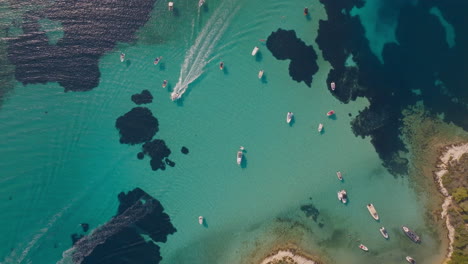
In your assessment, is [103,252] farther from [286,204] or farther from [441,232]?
[441,232]

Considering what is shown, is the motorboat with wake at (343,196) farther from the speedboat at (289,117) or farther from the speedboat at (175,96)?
the speedboat at (175,96)

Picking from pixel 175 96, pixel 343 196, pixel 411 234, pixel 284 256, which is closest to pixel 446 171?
pixel 411 234

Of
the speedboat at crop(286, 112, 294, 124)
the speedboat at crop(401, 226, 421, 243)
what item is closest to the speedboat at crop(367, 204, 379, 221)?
the speedboat at crop(401, 226, 421, 243)

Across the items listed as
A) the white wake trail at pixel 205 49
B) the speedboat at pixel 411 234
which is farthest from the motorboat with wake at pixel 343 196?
the white wake trail at pixel 205 49

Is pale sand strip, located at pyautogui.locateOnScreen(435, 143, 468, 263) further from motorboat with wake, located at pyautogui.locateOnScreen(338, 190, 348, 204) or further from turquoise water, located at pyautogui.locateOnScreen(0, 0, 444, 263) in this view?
motorboat with wake, located at pyautogui.locateOnScreen(338, 190, 348, 204)

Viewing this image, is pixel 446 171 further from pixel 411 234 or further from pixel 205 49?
pixel 205 49
